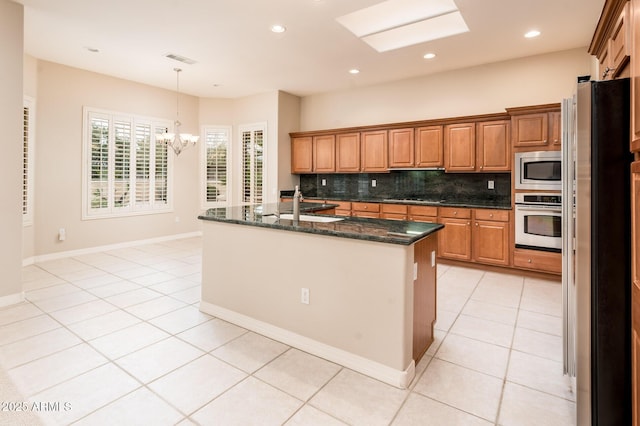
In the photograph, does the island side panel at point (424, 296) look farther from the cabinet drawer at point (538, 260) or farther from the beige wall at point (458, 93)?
the beige wall at point (458, 93)

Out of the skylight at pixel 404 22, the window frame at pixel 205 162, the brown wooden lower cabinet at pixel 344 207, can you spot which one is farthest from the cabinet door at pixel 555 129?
the window frame at pixel 205 162

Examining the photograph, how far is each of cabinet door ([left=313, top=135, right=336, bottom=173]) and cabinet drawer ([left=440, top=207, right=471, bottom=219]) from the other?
2.34 metres

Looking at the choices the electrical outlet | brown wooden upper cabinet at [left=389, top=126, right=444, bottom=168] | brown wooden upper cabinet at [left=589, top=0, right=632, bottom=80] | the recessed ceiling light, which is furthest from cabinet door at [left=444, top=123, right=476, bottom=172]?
the electrical outlet

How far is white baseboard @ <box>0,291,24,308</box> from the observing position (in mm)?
3422

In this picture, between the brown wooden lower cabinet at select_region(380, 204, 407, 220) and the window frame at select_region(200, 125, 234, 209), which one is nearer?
the brown wooden lower cabinet at select_region(380, 204, 407, 220)

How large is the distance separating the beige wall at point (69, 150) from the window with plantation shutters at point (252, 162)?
5.98 ft

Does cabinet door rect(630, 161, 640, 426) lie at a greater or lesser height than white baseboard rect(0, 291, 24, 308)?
greater

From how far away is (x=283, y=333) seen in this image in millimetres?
2707

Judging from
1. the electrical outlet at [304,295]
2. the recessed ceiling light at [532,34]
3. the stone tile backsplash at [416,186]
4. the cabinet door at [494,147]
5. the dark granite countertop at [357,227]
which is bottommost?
the electrical outlet at [304,295]

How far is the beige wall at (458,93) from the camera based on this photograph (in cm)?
468

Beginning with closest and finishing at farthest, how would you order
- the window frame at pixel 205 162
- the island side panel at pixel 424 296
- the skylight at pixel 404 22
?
the island side panel at pixel 424 296 < the skylight at pixel 404 22 < the window frame at pixel 205 162

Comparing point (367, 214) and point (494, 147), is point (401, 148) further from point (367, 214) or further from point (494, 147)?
point (494, 147)

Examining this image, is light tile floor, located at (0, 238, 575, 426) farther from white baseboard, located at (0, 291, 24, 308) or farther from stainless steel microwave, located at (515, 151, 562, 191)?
stainless steel microwave, located at (515, 151, 562, 191)

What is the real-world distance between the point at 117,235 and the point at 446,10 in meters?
6.35
